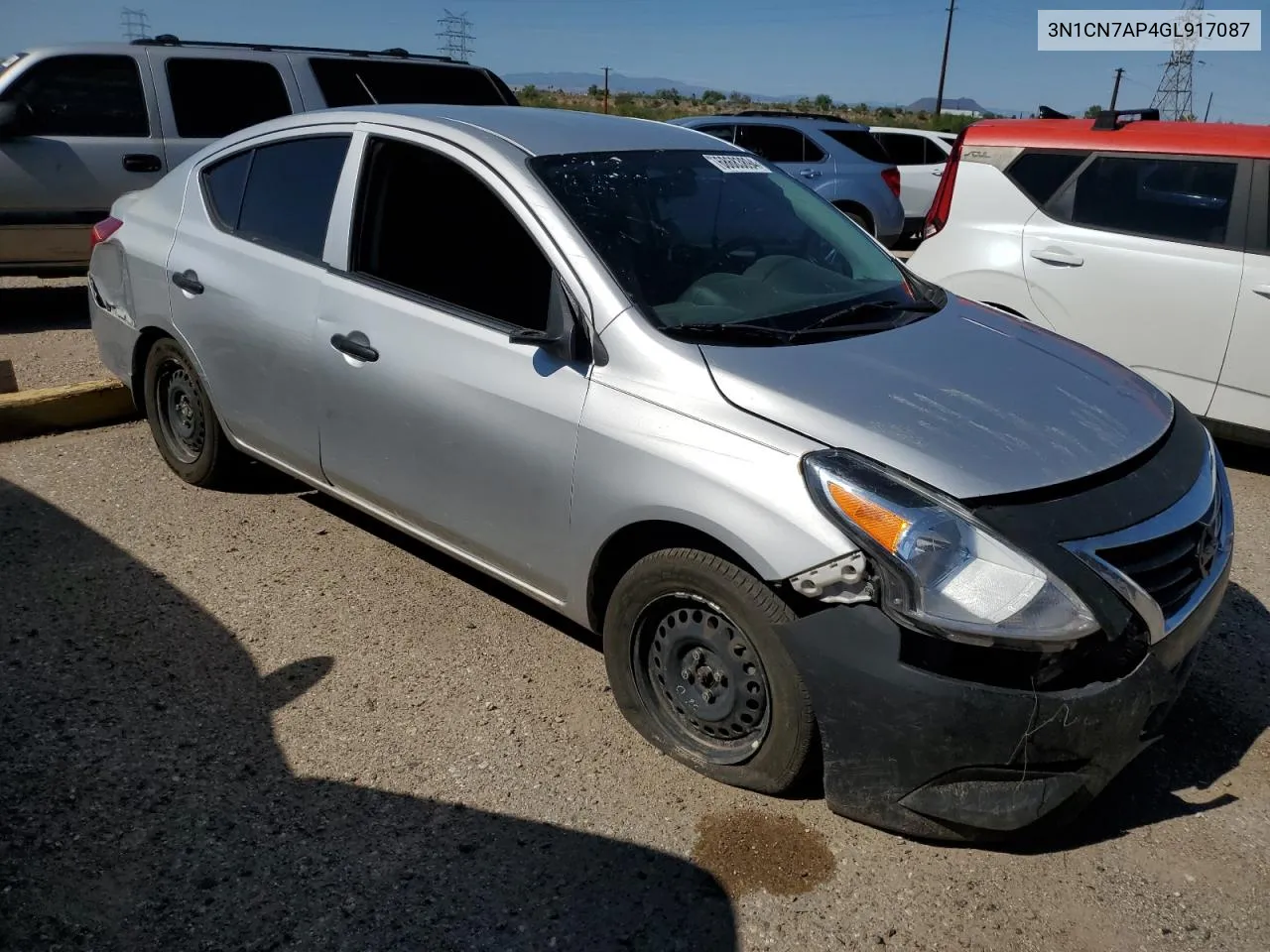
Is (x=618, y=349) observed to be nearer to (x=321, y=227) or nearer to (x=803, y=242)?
(x=803, y=242)

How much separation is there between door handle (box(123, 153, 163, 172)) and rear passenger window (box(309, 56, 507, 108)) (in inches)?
54.3

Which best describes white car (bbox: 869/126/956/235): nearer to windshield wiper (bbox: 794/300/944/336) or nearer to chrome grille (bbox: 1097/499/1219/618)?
windshield wiper (bbox: 794/300/944/336)

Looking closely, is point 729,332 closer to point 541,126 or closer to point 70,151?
point 541,126

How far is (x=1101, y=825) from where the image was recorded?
299 cm

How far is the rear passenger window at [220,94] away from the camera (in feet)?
27.5

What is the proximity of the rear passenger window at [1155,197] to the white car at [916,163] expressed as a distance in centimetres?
868

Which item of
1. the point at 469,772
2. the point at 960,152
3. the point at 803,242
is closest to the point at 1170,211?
the point at 960,152

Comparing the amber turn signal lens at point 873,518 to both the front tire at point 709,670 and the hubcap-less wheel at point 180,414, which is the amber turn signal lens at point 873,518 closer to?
the front tire at point 709,670

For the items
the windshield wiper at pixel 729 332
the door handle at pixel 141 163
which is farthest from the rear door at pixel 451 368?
the door handle at pixel 141 163

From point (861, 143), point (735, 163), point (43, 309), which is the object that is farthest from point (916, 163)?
point (735, 163)

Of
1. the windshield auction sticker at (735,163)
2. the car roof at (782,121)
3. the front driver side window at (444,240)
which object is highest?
the windshield auction sticker at (735,163)

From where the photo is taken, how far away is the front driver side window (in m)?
3.40

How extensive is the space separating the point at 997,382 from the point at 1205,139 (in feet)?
11.7

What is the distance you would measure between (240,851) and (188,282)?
8.61 ft
